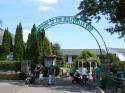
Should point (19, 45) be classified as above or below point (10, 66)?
above

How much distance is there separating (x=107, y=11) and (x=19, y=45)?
40.8m

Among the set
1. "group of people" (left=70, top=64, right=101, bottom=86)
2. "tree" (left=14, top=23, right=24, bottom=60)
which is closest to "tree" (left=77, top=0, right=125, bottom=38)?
"group of people" (left=70, top=64, right=101, bottom=86)

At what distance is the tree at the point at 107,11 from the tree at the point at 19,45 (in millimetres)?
34498

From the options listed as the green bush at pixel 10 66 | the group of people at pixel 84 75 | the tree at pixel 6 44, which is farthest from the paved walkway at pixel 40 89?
the tree at pixel 6 44

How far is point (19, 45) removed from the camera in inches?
3029

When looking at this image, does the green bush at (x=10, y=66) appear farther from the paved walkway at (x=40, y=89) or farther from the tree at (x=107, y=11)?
the paved walkway at (x=40, y=89)

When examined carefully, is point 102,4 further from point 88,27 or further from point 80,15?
point 88,27

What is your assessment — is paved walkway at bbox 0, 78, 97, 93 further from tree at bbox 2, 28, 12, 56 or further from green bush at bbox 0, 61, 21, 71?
tree at bbox 2, 28, 12, 56

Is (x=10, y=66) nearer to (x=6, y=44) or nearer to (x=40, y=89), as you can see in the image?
(x=6, y=44)

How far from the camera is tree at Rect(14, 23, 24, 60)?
74.0 metres

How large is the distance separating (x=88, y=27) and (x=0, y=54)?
32.5 m

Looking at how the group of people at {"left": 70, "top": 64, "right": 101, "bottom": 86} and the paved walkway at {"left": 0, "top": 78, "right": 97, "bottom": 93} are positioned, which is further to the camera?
the group of people at {"left": 70, "top": 64, "right": 101, "bottom": 86}

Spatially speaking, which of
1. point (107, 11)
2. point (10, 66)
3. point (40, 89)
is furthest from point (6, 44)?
point (40, 89)

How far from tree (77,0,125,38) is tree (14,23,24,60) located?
3450cm
